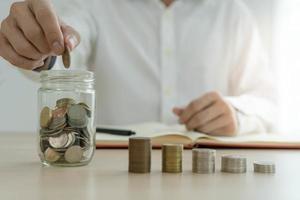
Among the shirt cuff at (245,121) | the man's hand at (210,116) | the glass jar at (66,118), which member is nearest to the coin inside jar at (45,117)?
the glass jar at (66,118)

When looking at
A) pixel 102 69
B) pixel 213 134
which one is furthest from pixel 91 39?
pixel 213 134

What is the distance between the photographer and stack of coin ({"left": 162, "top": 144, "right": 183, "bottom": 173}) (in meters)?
0.55

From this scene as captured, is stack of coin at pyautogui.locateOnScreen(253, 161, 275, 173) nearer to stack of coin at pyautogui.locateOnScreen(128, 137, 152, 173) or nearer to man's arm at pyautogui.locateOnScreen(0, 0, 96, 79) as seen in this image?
stack of coin at pyautogui.locateOnScreen(128, 137, 152, 173)

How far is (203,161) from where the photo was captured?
565 mm

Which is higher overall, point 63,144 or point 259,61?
point 259,61

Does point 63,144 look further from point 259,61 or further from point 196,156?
point 259,61

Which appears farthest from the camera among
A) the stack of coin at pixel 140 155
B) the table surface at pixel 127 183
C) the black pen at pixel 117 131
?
the black pen at pixel 117 131

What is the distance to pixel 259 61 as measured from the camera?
1487mm

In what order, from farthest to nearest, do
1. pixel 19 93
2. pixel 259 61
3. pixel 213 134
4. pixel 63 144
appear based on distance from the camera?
pixel 19 93
pixel 259 61
pixel 213 134
pixel 63 144

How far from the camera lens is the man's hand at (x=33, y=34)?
61cm

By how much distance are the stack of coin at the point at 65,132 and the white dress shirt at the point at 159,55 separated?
2.79 feet

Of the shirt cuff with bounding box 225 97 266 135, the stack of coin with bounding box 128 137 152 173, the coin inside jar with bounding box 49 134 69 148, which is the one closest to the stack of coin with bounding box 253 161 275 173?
the stack of coin with bounding box 128 137 152 173

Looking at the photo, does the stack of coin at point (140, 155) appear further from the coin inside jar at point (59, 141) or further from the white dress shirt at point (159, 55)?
the white dress shirt at point (159, 55)

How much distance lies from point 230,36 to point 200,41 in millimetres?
118
